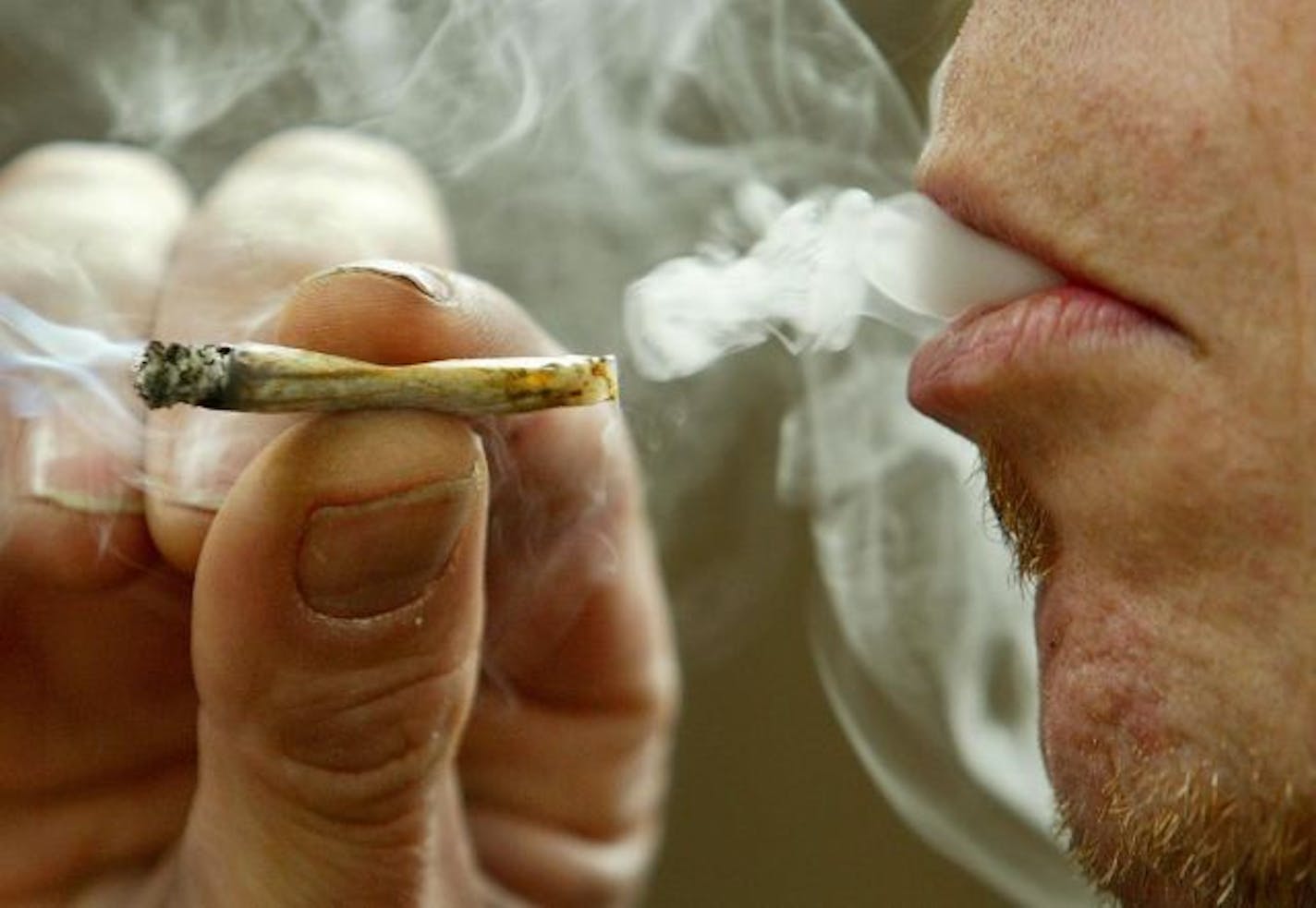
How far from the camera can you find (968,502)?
4.18ft

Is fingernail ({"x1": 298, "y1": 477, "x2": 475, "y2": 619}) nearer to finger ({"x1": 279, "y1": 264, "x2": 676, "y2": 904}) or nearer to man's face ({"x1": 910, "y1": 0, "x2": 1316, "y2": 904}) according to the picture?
finger ({"x1": 279, "y1": 264, "x2": 676, "y2": 904})

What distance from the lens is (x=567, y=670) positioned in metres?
0.93

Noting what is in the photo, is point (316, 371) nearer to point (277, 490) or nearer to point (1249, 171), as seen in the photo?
point (277, 490)

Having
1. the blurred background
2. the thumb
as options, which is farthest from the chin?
the blurred background

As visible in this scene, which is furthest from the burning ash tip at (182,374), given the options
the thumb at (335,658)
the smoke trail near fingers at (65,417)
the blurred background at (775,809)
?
the blurred background at (775,809)

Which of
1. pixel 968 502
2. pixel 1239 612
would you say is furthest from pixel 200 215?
pixel 968 502

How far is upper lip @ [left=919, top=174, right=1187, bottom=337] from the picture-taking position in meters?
0.57

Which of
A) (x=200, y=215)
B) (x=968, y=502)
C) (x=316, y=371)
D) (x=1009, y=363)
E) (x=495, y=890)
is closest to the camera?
(x=316, y=371)

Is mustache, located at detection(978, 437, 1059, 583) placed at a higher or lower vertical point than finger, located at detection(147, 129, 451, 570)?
lower

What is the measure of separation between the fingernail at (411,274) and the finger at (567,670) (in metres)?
0.07

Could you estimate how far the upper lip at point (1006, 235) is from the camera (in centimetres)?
57

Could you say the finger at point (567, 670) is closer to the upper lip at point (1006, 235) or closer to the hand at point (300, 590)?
the hand at point (300, 590)

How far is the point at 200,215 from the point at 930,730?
2.45ft

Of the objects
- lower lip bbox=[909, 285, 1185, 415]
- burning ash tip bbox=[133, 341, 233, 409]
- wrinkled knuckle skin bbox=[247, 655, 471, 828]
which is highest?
burning ash tip bbox=[133, 341, 233, 409]
